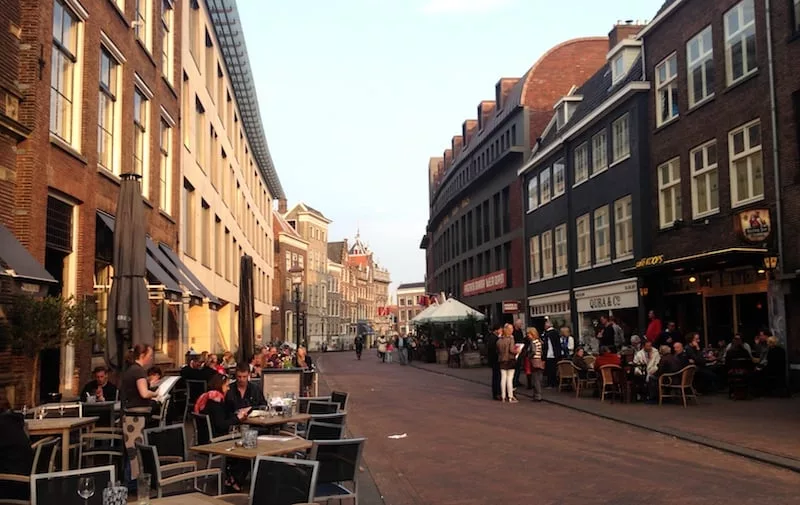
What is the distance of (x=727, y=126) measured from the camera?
21.0m

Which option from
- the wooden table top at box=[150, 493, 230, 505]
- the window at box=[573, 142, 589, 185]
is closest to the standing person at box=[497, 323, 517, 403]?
the window at box=[573, 142, 589, 185]

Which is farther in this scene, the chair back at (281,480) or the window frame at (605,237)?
the window frame at (605,237)

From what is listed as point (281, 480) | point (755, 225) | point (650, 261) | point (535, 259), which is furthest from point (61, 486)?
point (535, 259)

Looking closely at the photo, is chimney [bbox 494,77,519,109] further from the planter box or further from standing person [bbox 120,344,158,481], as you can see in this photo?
standing person [bbox 120,344,158,481]

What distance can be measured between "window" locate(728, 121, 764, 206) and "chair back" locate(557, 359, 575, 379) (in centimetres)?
605

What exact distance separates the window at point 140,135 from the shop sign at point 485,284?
26.3m

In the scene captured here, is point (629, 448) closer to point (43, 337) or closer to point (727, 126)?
point (43, 337)

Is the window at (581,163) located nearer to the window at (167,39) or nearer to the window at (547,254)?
the window at (547,254)

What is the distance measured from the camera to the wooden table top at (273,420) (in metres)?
9.03

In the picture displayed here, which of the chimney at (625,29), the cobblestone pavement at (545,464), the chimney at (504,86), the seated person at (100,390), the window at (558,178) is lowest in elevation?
the cobblestone pavement at (545,464)

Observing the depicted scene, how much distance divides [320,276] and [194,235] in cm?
6597

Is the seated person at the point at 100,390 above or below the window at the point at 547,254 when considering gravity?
below

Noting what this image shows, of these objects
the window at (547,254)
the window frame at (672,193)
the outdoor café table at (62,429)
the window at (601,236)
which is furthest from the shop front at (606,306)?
the outdoor café table at (62,429)

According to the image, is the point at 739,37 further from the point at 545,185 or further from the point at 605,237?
the point at 545,185
